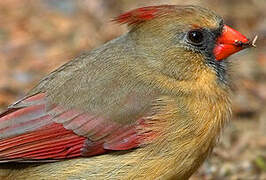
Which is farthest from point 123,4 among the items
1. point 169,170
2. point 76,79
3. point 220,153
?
point 169,170

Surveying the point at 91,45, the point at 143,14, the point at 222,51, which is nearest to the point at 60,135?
the point at 143,14

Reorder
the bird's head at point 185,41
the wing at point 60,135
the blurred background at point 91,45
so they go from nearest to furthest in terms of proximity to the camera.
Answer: the wing at point 60,135
the bird's head at point 185,41
the blurred background at point 91,45

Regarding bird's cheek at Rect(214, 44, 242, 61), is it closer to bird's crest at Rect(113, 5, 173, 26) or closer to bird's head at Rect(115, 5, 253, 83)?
bird's head at Rect(115, 5, 253, 83)

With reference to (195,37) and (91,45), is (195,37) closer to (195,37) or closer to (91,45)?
(195,37)

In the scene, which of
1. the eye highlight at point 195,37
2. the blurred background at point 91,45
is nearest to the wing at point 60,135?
the eye highlight at point 195,37

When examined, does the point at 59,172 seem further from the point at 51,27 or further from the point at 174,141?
the point at 51,27

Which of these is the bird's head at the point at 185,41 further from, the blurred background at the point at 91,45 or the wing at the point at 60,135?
the blurred background at the point at 91,45
